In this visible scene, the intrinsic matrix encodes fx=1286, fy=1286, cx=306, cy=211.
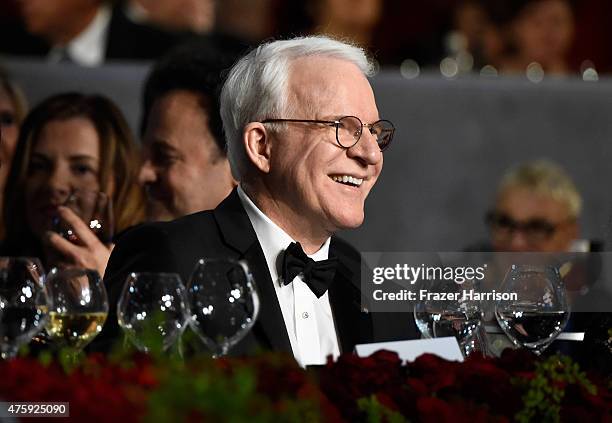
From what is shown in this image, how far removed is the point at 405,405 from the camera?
1.65 metres

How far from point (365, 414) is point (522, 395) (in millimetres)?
222

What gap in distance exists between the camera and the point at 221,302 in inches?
74.9

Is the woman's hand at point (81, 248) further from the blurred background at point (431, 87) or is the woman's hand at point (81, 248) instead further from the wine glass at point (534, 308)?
the blurred background at point (431, 87)

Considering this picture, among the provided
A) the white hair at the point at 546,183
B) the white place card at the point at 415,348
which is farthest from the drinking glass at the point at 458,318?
the white hair at the point at 546,183

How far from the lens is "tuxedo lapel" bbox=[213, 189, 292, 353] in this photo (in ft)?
7.83

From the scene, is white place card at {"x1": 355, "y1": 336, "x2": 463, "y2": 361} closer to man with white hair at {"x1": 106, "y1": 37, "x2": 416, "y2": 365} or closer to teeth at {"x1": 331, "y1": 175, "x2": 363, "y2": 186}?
man with white hair at {"x1": 106, "y1": 37, "x2": 416, "y2": 365}

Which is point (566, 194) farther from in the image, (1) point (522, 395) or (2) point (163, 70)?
(1) point (522, 395)

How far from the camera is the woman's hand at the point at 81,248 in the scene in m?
2.94

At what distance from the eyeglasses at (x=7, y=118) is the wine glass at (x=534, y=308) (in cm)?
213

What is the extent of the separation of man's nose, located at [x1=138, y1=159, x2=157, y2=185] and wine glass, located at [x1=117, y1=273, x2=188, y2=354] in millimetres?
1564

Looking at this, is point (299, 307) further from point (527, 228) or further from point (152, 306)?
Answer: point (527, 228)

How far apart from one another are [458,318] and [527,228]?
2.39m

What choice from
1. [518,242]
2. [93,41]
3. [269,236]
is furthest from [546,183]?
[269,236]

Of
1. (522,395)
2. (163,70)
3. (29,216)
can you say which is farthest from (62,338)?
(163,70)
